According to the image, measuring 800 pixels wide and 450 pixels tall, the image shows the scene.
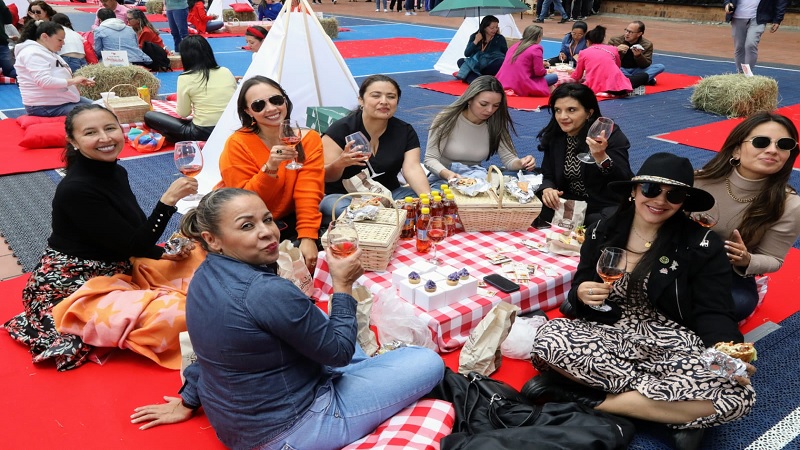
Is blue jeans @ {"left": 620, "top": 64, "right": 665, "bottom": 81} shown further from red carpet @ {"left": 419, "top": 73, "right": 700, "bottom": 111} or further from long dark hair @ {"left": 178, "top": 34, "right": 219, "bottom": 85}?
long dark hair @ {"left": 178, "top": 34, "right": 219, "bottom": 85}

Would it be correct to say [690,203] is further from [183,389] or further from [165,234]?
[165,234]

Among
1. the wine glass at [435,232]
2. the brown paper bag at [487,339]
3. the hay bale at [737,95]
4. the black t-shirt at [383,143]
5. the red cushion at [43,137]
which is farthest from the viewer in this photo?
the hay bale at [737,95]

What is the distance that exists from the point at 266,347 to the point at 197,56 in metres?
5.47

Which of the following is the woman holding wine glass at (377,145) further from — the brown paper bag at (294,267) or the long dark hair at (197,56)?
the long dark hair at (197,56)

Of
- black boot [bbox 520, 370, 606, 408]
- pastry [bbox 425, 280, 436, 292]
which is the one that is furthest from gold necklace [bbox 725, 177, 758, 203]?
pastry [bbox 425, 280, 436, 292]

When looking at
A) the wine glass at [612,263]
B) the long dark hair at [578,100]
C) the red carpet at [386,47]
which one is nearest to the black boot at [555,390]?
the wine glass at [612,263]

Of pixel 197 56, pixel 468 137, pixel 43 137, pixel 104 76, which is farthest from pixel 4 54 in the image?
pixel 468 137

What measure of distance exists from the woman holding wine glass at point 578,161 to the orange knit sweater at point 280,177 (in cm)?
174

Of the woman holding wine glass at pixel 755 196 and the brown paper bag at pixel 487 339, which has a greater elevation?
the woman holding wine glass at pixel 755 196

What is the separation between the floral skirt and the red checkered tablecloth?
147cm

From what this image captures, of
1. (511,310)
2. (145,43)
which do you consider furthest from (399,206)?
(145,43)

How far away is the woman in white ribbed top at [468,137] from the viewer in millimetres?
4828

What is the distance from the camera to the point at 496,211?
4.04 meters

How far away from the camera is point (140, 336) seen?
10.7 feet
